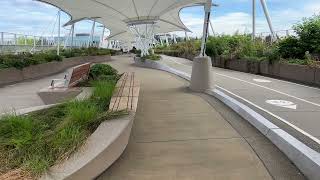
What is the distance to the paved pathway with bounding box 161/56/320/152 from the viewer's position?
7836 millimetres

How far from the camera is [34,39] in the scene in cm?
4297

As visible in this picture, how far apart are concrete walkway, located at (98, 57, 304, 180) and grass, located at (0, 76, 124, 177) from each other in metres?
0.63

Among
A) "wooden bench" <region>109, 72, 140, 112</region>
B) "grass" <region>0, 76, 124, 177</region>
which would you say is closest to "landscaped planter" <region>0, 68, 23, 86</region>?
"wooden bench" <region>109, 72, 140, 112</region>

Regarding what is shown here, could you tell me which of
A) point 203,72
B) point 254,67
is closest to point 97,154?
point 203,72

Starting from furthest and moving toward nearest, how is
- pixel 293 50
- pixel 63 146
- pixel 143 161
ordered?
pixel 293 50, pixel 143 161, pixel 63 146

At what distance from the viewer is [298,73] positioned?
1700cm

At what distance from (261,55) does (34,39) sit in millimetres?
26207

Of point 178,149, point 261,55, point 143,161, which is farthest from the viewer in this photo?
point 261,55

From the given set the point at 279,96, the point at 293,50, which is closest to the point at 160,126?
the point at 279,96

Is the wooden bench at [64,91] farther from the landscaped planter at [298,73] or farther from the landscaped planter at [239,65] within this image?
the landscaped planter at [239,65]

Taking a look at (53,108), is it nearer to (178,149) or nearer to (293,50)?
(178,149)

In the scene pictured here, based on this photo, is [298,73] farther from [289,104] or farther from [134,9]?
[134,9]

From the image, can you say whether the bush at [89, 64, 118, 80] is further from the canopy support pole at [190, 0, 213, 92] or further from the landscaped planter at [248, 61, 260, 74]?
the landscaped planter at [248, 61, 260, 74]

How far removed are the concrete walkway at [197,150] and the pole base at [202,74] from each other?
324 cm
